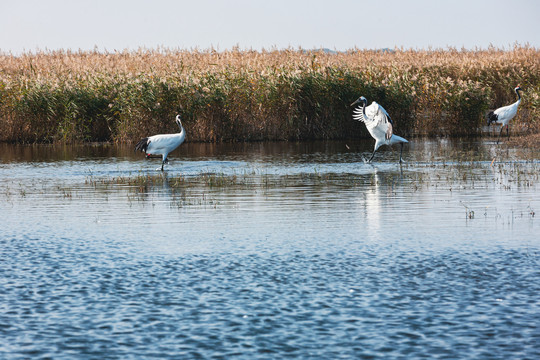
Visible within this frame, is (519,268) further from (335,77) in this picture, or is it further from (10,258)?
(335,77)

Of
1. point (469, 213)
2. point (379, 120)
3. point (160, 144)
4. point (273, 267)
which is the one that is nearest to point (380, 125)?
point (379, 120)

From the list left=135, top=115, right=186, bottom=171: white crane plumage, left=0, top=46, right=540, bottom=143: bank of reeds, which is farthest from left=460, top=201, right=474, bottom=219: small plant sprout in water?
left=0, top=46, right=540, bottom=143: bank of reeds

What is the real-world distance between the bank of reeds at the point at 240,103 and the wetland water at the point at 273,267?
440 inches

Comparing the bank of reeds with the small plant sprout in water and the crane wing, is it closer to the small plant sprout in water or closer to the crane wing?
the crane wing

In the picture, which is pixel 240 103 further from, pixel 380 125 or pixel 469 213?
pixel 469 213

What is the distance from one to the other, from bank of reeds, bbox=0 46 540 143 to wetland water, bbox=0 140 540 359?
1117 centimetres

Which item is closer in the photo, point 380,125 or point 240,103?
point 380,125

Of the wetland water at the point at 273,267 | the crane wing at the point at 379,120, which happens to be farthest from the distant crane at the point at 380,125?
the wetland water at the point at 273,267

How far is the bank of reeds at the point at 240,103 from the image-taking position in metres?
27.0

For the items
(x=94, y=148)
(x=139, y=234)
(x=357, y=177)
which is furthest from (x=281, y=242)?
(x=94, y=148)

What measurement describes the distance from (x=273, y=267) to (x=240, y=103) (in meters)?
19.4

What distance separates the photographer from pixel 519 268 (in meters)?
7.76

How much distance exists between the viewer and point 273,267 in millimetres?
8008

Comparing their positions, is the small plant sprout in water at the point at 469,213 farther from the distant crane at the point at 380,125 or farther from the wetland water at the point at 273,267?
the distant crane at the point at 380,125
